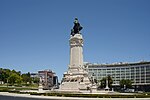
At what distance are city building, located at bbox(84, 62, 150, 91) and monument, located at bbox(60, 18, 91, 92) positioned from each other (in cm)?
6760

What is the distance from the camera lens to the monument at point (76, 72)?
70.7 meters

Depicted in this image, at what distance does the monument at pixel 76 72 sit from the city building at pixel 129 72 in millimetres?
67599

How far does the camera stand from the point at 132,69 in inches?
5974

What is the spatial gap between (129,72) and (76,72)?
8646 cm

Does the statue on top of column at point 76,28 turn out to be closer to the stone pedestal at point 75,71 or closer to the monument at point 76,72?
the monument at point 76,72

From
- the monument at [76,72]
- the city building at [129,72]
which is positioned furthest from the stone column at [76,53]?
the city building at [129,72]

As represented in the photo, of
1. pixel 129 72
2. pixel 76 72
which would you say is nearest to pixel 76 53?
pixel 76 72

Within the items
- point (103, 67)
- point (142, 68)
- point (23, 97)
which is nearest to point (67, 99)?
point (23, 97)

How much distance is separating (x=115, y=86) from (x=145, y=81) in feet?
63.2

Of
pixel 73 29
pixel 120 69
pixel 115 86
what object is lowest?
pixel 115 86

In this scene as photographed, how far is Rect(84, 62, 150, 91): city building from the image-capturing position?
146 meters

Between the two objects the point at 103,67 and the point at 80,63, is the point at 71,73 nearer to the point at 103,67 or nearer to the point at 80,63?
the point at 80,63

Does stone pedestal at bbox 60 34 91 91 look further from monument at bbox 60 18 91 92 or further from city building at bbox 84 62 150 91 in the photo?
city building at bbox 84 62 150 91

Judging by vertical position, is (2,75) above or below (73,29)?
below
